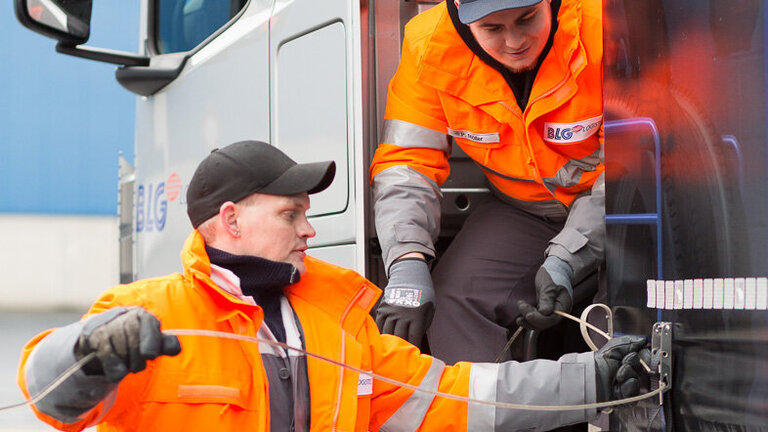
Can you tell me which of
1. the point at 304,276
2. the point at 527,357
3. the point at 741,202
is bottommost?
the point at 527,357

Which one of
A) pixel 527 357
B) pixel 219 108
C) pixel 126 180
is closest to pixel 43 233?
pixel 126 180

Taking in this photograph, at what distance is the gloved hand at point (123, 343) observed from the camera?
1396mm

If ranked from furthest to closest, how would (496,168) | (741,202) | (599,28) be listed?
(496,168) → (599,28) → (741,202)

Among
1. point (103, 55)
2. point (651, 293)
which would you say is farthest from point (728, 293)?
point (103, 55)

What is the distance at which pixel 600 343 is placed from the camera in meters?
2.48

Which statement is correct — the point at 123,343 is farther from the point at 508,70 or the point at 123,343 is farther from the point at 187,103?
the point at 187,103

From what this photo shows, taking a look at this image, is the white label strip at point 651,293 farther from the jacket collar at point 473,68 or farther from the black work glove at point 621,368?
the jacket collar at point 473,68

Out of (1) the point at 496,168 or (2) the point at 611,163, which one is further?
(1) the point at 496,168

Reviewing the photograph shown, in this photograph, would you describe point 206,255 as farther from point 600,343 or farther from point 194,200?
point 600,343

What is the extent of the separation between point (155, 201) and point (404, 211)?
1392mm

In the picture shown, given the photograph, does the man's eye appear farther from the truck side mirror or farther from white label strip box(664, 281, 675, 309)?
the truck side mirror

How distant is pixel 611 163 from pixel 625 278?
225 mm

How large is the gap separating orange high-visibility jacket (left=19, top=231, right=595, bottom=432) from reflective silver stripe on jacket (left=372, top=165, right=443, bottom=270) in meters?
0.54

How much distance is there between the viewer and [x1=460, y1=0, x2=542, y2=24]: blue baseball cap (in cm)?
239
